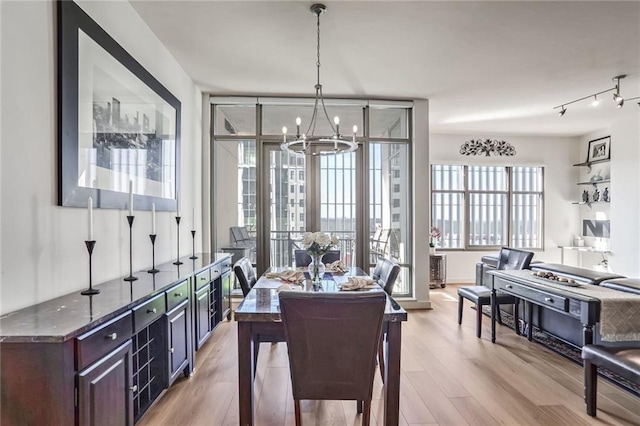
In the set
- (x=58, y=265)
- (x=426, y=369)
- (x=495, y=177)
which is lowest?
(x=426, y=369)

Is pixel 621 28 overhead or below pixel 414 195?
overhead

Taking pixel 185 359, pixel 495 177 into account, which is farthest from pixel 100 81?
pixel 495 177

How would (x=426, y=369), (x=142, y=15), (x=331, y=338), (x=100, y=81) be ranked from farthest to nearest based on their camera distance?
(x=426, y=369)
(x=142, y=15)
(x=100, y=81)
(x=331, y=338)

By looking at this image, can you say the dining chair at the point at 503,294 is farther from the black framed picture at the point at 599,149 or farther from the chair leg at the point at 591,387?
the black framed picture at the point at 599,149

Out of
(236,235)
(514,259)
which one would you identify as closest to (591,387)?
(514,259)

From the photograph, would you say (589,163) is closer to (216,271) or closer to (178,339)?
(216,271)

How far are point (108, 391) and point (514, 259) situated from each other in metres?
4.17

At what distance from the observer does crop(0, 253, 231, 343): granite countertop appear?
4.43 ft

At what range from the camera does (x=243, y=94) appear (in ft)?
15.3

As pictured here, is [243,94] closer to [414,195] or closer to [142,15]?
[142,15]

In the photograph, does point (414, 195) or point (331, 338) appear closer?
point (331, 338)

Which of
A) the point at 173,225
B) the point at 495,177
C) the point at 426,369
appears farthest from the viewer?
the point at 495,177

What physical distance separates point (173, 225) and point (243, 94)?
2.12 meters

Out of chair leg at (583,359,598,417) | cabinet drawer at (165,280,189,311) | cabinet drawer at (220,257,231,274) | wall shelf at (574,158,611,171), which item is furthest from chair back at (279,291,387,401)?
wall shelf at (574,158,611,171)
